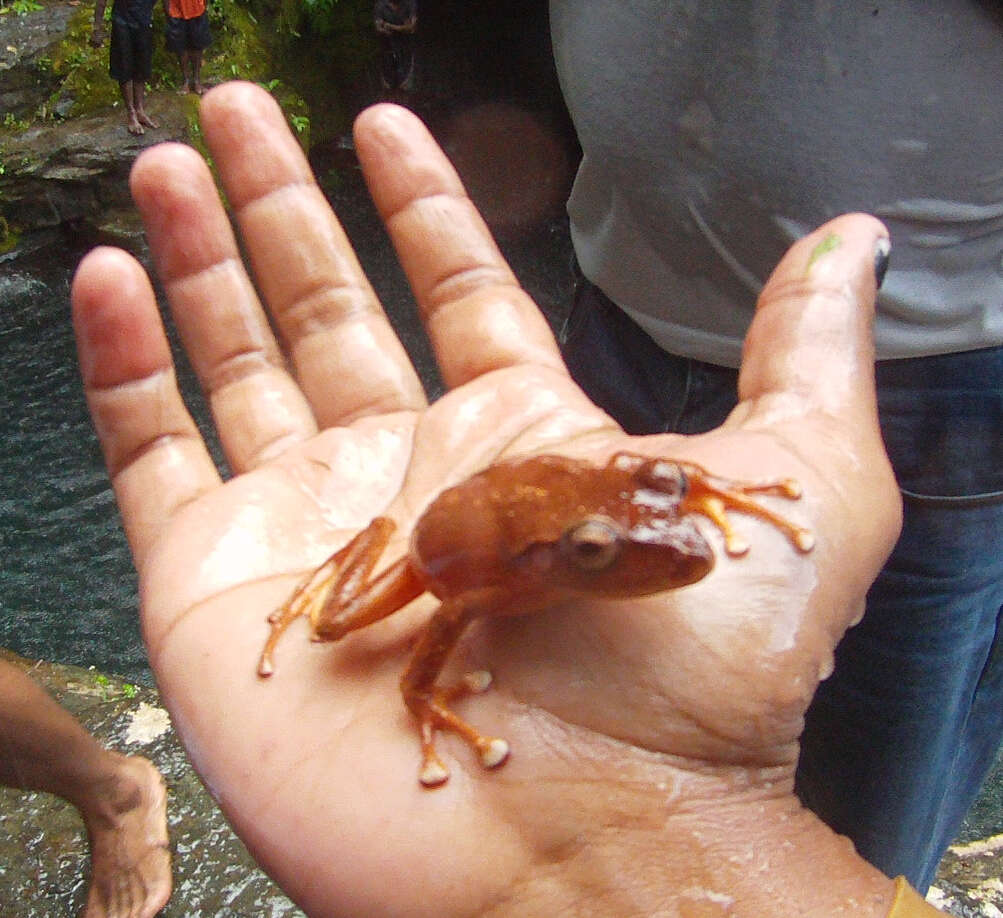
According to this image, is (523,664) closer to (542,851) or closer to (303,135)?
(542,851)

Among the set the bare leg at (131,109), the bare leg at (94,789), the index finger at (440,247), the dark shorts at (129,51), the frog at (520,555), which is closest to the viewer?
the frog at (520,555)

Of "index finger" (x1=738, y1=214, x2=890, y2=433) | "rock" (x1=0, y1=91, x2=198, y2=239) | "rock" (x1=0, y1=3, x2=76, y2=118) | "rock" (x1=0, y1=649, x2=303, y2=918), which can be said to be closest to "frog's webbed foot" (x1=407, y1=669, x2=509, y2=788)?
"index finger" (x1=738, y1=214, x2=890, y2=433)

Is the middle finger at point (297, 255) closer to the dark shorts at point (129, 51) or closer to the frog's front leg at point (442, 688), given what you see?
the frog's front leg at point (442, 688)

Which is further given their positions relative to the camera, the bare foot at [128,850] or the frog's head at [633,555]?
the bare foot at [128,850]

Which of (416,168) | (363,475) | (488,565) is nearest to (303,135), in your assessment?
(416,168)

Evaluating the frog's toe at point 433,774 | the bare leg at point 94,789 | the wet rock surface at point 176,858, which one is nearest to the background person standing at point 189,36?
the wet rock surface at point 176,858

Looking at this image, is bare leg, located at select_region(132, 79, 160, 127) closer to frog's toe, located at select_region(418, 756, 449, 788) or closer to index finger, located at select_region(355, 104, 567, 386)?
index finger, located at select_region(355, 104, 567, 386)

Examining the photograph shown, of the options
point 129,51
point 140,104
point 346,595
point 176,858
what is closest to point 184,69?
point 140,104
